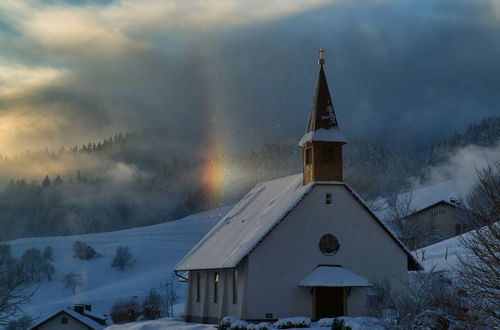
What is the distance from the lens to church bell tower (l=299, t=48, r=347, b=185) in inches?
1825

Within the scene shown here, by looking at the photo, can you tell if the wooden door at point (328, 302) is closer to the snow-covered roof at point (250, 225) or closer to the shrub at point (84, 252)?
the snow-covered roof at point (250, 225)

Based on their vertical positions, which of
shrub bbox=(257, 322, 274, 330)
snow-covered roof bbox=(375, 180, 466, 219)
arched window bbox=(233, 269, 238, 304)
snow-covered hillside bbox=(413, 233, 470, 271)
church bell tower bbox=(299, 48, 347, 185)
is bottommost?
shrub bbox=(257, 322, 274, 330)

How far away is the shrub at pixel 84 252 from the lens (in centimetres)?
18538

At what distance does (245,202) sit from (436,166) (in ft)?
464

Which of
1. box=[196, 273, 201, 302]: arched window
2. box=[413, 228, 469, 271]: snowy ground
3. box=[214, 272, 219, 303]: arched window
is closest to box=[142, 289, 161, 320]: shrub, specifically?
box=[413, 228, 469, 271]: snowy ground

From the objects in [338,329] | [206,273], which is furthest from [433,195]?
[338,329]

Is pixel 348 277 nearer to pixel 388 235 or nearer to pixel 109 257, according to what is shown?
pixel 388 235

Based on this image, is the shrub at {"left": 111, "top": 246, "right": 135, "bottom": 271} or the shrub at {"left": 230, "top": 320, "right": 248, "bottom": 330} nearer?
the shrub at {"left": 230, "top": 320, "right": 248, "bottom": 330}

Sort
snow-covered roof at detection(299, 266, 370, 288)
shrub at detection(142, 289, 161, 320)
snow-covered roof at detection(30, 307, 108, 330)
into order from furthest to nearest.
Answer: shrub at detection(142, 289, 161, 320), snow-covered roof at detection(30, 307, 108, 330), snow-covered roof at detection(299, 266, 370, 288)

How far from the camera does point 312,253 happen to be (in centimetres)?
4481

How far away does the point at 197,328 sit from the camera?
4522cm

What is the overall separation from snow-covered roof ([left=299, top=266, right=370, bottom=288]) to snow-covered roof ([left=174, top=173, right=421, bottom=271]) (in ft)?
11.7

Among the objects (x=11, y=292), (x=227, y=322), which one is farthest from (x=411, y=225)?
(x=11, y=292)

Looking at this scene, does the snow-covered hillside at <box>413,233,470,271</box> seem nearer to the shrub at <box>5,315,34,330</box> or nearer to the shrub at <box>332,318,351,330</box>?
the shrub at <box>332,318,351,330</box>
